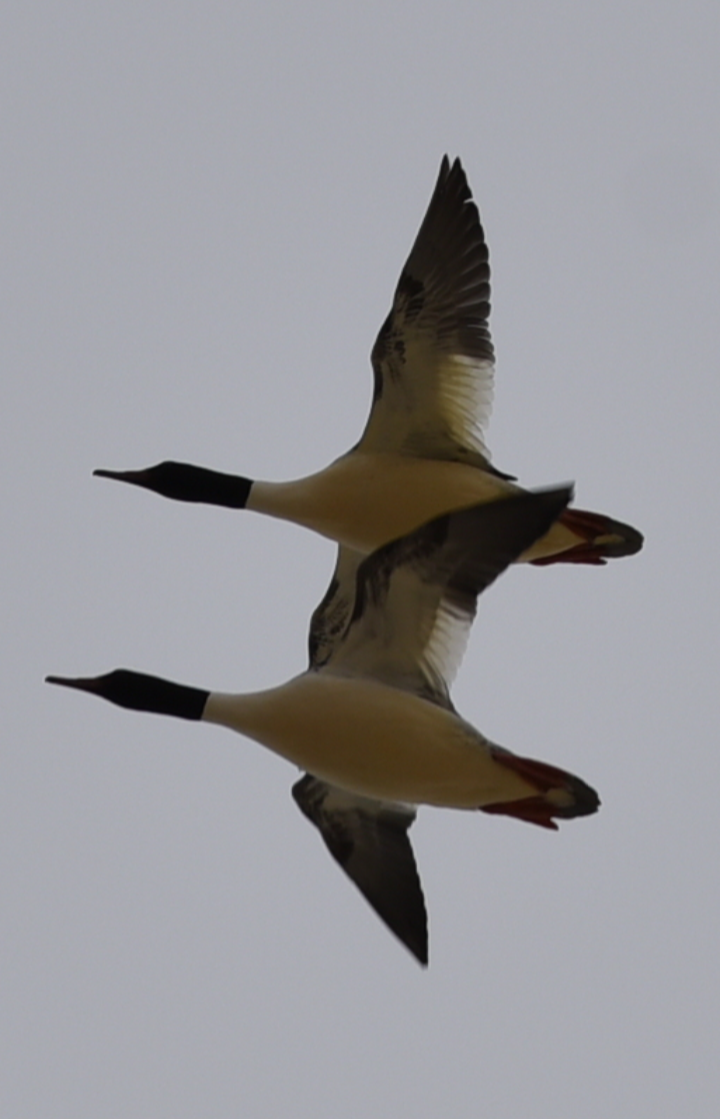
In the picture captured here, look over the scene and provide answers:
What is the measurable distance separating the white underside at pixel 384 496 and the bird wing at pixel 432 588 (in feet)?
3.05

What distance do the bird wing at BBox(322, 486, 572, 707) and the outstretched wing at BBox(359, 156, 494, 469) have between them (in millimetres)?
1484

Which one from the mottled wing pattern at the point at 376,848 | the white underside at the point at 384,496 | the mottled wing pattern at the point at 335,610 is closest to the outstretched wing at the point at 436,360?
the white underside at the point at 384,496

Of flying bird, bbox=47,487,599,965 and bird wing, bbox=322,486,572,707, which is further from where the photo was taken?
flying bird, bbox=47,487,599,965

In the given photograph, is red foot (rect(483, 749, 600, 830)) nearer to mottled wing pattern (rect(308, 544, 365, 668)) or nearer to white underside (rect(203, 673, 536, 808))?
white underside (rect(203, 673, 536, 808))

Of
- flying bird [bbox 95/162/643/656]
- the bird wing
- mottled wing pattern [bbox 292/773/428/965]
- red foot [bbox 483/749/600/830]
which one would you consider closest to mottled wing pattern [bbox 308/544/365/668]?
flying bird [bbox 95/162/643/656]

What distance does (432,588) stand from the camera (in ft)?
27.7

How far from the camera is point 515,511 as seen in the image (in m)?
7.72

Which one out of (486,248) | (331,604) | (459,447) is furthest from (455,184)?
(331,604)

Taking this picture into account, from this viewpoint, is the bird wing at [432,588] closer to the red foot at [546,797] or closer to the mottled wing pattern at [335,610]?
the red foot at [546,797]

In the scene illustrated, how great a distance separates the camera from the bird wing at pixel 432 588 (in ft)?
25.5

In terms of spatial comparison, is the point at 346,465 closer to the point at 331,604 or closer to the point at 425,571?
the point at 331,604

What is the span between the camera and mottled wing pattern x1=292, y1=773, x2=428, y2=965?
934cm

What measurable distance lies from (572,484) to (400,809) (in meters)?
2.92

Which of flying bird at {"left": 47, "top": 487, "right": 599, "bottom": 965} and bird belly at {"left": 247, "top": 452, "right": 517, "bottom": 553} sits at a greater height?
bird belly at {"left": 247, "top": 452, "right": 517, "bottom": 553}
